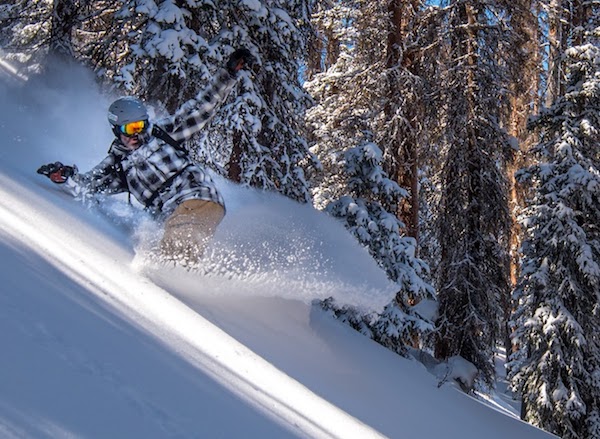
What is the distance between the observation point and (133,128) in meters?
5.74

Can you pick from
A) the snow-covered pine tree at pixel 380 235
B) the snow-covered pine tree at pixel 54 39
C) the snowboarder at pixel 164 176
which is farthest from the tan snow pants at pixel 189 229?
the snow-covered pine tree at pixel 54 39

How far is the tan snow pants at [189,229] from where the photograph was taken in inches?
227

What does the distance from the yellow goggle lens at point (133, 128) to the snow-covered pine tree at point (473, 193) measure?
8.76 meters

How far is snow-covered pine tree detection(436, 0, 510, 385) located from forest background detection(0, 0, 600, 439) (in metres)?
0.04

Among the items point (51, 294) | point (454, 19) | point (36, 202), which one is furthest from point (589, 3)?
point (51, 294)

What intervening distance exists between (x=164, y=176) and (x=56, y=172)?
1.11 m

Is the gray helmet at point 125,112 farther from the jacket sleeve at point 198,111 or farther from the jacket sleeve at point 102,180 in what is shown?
the jacket sleeve at point 102,180

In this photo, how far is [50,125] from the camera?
8414 millimetres

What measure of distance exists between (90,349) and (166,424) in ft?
1.84

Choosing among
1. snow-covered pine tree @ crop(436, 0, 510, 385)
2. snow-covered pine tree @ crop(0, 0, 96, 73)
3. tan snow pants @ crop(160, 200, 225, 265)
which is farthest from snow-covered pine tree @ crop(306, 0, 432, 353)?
snow-covered pine tree @ crop(0, 0, 96, 73)

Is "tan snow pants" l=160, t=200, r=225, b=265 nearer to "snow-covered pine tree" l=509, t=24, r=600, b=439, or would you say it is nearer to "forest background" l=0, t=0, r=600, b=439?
"forest background" l=0, t=0, r=600, b=439

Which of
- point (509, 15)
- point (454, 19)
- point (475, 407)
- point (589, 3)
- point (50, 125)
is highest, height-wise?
point (589, 3)

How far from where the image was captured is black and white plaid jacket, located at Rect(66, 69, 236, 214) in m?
5.82

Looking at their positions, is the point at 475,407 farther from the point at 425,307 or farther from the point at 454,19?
the point at 454,19
